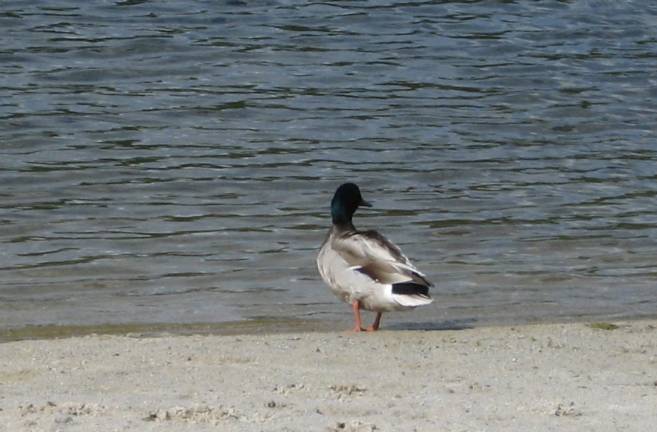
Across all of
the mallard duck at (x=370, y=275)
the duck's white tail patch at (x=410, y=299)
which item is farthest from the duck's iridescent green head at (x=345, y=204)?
the duck's white tail patch at (x=410, y=299)

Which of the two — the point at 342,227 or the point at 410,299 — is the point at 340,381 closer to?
the point at 410,299

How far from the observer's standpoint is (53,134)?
1395 centimetres

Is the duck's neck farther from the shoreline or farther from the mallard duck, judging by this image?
the shoreline

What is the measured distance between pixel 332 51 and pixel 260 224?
239 inches

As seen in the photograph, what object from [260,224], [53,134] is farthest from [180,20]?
[260,224]

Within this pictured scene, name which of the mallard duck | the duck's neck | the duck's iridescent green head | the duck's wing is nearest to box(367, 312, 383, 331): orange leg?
the mallard duck

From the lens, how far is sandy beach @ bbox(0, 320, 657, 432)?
589cm

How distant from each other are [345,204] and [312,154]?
3890mm

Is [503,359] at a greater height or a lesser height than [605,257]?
greater

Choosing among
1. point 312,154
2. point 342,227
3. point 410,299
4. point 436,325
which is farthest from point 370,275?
point 312,154

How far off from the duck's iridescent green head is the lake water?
56 centimetres

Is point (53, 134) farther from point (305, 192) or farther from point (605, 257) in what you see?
point (605, 257)

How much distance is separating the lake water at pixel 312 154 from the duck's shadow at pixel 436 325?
0.03 m

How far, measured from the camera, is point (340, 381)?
6.77 m
